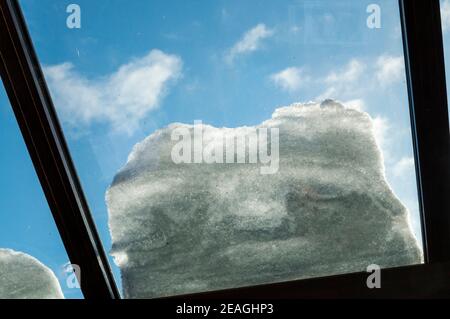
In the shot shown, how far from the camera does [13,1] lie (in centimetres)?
173

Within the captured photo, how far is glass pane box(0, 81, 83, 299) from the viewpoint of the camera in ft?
6.32

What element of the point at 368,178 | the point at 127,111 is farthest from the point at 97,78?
the point at 368,178

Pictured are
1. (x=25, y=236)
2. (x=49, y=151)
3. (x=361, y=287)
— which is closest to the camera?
(x=49, y=151)

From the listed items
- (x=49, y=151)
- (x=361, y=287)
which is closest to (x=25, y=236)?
(x=49, y=151)

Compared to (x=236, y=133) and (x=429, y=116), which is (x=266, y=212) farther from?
(x=429, y=116)

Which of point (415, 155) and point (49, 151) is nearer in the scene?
point (49, 151)

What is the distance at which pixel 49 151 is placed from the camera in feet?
5.95

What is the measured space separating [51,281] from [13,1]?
107cm

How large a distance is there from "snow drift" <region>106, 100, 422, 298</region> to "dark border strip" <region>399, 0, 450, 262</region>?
105 mm

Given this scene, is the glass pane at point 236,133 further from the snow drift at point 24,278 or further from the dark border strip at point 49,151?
the snow drift at point 24,278

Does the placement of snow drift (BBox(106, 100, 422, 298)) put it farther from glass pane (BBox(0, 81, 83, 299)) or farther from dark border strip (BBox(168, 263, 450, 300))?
glass pane (BBox(0, 81, 83, 299))

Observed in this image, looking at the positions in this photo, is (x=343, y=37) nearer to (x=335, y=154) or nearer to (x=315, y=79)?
(x=315, y=79)

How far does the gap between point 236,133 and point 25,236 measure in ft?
3.04

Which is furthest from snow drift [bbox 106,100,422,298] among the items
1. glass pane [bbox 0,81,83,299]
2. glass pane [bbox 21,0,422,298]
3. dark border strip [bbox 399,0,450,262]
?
glass pane [bbox 0,81,83,299]
